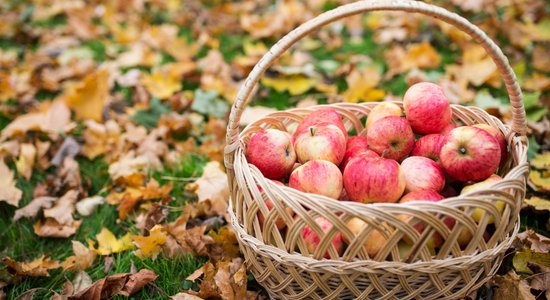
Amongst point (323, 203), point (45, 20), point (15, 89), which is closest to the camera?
point (323, 203)

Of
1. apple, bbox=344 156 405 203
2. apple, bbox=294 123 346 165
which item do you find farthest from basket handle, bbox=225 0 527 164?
apple, bbox=344 156 405 203

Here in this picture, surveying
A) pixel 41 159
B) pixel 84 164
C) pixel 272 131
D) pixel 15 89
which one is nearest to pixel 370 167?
pixel 272 131

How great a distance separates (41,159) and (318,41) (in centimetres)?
204

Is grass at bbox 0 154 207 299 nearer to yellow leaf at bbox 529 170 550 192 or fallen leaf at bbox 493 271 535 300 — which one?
fallen leaf at bbox 493 271 535 300

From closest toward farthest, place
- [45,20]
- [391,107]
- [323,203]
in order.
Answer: [323,203], [391,107], [45,20]

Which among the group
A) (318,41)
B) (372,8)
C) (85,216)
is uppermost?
(372,8)

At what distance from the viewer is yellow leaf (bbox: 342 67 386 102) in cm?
257

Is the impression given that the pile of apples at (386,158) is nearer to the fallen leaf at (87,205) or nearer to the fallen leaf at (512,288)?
the fallen leaf at (512,288)

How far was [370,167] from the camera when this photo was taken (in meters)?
1.32

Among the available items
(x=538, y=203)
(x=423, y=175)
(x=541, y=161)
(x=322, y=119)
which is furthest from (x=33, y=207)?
(x=541, y=161)

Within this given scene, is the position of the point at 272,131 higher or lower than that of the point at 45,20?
higher

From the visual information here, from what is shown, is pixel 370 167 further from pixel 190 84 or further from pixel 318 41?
pixel 318 41

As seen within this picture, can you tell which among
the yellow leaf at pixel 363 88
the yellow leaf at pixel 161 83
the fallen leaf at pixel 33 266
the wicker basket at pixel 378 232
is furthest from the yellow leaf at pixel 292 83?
the fallen leaf at pixel 33 266

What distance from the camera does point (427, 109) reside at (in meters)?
1.56
